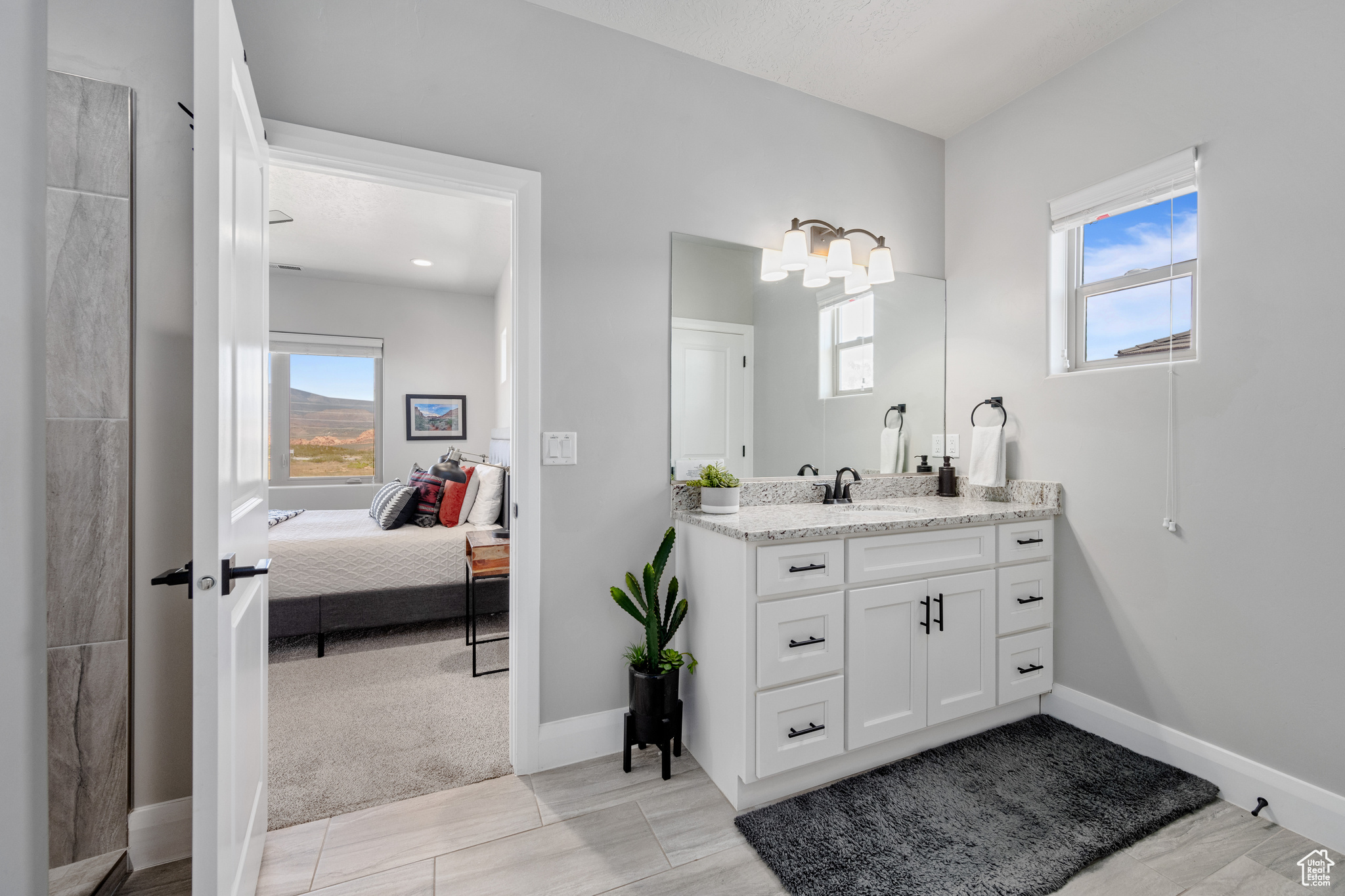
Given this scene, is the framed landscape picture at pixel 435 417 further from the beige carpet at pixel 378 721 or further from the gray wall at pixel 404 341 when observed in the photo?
the beige carpet at pixel 378 721

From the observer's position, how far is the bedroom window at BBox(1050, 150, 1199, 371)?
77.6 inches

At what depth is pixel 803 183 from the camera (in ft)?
8.01

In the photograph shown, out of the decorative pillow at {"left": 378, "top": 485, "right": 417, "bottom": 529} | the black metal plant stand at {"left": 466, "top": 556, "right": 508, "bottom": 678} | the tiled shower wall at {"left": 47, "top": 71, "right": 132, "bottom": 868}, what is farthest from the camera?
the decorative pillow at {"left": 378, "top": 485, "right": 417, "bottom": 529}

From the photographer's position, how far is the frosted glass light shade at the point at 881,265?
97.5 inches

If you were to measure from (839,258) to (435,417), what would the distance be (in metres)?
4.41

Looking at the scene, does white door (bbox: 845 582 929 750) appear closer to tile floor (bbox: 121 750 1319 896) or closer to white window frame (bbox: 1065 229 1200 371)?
tile floor (bbox: 121 750 1319 896)

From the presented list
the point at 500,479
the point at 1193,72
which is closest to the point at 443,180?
the point at 500,479

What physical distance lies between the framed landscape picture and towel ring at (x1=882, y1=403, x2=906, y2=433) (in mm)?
4265

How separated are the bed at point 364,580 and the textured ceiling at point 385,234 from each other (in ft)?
6.40

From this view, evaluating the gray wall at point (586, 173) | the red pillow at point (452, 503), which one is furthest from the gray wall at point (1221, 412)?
the red pillow at point (452, 503)

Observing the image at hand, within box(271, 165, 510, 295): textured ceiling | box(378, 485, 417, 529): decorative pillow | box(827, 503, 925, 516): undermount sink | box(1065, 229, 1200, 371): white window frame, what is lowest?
box(378, 485, 417, 529): decorative pillow

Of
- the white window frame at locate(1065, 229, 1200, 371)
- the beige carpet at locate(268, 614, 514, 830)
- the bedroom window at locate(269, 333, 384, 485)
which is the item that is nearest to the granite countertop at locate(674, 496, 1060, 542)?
the white window frame at locate(1065, 229, 1200, 371)

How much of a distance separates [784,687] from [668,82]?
2189mm

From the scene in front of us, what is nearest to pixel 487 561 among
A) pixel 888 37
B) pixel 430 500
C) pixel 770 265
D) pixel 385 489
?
pixel 430 500
